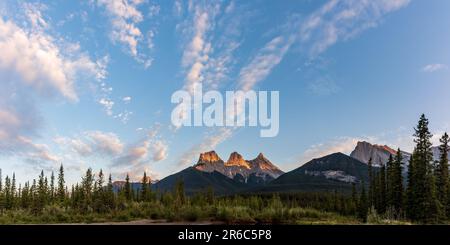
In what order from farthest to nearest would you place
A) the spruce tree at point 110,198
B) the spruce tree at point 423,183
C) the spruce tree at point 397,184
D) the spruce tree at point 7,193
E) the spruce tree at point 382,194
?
the spruce tree at point 7,193 → the spruce tree at point 382,194 → the spruce tree at point 110,198 → the spruce tree at point 397,184 → the spruce tree at point 423,183

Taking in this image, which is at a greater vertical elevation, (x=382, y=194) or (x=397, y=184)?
(x=397, y=184)

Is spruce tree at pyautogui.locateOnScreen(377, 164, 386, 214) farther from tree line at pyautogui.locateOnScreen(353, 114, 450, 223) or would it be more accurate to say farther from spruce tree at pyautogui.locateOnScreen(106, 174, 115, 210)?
spruce tree at pyautogui.locateOnScreen(106, 174, 115, 210)

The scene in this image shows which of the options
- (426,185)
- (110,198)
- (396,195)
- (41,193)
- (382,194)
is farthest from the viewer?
(41,193)

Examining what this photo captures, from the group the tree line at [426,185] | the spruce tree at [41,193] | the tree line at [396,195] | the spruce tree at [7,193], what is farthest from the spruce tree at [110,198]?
the tree line at [426,185]

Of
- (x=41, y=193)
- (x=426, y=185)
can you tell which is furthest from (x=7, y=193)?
(x=426, y=185)

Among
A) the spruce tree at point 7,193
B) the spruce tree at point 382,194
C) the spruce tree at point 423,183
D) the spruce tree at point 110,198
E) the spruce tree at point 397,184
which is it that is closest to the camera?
the spruce tree at point 423,183

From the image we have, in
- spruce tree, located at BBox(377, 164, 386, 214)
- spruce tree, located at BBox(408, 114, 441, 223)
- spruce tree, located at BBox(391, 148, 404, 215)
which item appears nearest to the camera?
spruce tree, located at BBox(408, 114, 441, 223)

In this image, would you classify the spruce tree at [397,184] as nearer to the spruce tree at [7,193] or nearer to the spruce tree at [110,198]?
the spruce tree at [110,198]

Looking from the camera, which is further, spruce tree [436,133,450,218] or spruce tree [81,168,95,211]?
spruce tree [81,168,95,211]

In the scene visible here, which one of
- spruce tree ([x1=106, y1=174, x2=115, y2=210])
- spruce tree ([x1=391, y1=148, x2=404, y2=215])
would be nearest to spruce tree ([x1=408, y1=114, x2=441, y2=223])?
spruce tree ([x1=391, y1=148, x2=404, y2=215])

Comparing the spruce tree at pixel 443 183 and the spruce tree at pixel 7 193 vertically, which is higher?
the spruce tree at pixel 443 183

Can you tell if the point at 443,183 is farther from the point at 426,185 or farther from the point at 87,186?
the point at 87,186
